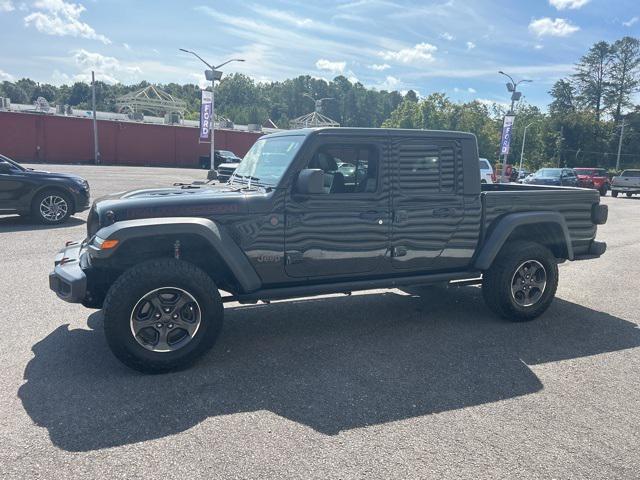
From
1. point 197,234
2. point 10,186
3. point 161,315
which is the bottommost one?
point 161,315

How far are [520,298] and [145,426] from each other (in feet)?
13.0

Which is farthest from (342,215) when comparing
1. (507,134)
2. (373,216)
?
(507,134)

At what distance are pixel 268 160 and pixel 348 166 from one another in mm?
773

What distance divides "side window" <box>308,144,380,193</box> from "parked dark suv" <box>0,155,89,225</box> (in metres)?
8.20

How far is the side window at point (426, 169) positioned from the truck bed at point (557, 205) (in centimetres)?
49

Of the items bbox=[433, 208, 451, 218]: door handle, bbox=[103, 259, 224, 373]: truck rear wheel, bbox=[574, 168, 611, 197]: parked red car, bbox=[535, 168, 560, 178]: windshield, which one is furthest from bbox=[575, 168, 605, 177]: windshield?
bbox=[103, 259, 224, 373]: truck rear wheel

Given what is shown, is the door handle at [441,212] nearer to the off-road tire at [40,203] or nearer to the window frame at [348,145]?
the window frame at [348,145]

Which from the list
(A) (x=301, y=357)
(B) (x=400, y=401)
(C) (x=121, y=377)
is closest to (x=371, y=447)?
(B) (x=400, y=401)

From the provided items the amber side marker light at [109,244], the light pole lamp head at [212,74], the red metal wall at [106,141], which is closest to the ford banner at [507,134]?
the light pole lamp head at [212,74]

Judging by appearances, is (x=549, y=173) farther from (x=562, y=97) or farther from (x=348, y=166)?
(x=562, y=97)

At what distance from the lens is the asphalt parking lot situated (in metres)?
2.88

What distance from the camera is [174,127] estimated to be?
47500 mm

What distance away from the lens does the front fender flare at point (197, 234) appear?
12.4ft

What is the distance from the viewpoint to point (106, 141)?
4362 cm
